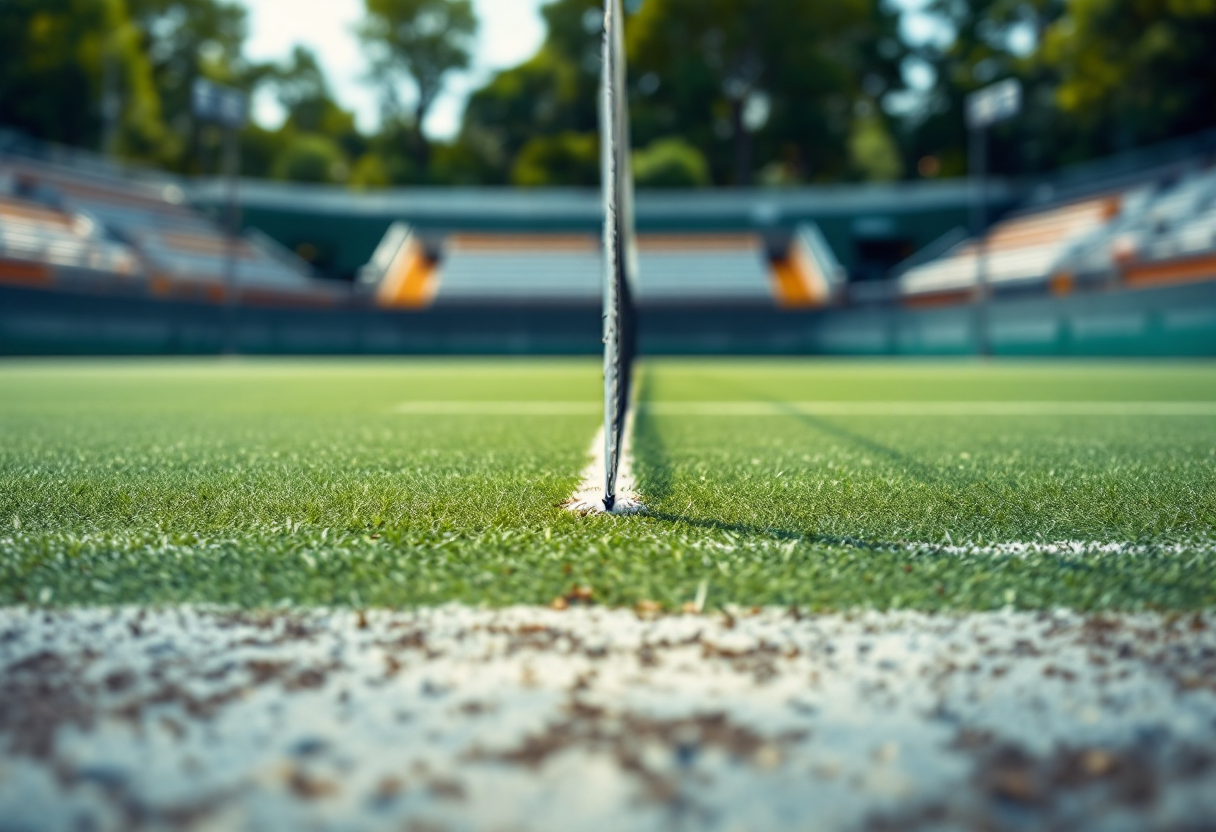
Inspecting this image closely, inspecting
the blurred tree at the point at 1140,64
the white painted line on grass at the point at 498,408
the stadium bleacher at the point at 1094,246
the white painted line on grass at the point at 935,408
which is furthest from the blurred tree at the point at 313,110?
the white painted line on grass at the point at 935,408

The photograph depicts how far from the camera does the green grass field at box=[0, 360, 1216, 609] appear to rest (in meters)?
1.41

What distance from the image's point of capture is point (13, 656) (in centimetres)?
113

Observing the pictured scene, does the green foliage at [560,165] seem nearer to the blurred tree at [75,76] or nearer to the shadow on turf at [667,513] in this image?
the blurred tree at [75,76]

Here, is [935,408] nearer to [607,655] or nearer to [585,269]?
[607,655]

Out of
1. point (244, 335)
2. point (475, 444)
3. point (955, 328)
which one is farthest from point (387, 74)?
point (475, 444)

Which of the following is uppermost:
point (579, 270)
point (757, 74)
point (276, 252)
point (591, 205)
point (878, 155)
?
point (757, 74)

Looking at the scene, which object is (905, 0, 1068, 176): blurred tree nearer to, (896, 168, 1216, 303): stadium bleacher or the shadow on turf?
(896, 168, 1216, 303): stadium bleacher

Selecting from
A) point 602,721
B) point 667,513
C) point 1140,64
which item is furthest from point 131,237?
point 1140,64

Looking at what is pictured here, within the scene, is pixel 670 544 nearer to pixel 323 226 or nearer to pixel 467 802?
pixel 467 802

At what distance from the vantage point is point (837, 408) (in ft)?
20.0

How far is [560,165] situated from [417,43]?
11307 millimetres

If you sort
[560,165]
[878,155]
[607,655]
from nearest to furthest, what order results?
[607,655], [560,165], [878,155]

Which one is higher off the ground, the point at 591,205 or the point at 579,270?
the point at 591,205

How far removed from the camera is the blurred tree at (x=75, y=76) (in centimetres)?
3231
